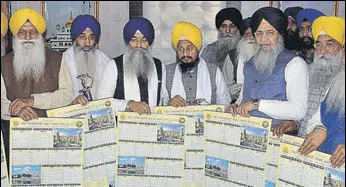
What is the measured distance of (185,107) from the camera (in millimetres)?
3977

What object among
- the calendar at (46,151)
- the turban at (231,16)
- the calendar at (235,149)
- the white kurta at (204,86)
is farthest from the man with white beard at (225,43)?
the calendar at (46,151)

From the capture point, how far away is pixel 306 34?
623 centimetres

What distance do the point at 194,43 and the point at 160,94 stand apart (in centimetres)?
49

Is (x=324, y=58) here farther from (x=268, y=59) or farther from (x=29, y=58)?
(x=29, y=58)

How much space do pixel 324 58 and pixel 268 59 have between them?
0.39 m

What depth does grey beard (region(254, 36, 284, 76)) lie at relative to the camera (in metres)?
3.95

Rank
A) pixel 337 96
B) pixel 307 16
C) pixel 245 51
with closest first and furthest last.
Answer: pixel 337 96, pixel 245 51, pixel 307 16

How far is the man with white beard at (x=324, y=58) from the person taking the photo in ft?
12.1

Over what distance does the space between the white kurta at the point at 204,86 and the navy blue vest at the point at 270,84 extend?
0.31m

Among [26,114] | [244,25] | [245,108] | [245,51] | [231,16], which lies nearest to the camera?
[26,114]

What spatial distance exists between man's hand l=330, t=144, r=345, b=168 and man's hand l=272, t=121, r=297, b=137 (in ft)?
1.76

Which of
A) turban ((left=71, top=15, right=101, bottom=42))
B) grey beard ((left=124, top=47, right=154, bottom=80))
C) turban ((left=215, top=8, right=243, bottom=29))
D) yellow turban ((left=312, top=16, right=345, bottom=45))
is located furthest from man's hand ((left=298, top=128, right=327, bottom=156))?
turban ((left=215, top=8, right=243, bottom=29))

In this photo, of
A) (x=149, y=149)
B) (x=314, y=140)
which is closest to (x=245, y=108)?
(x=314, y=140)

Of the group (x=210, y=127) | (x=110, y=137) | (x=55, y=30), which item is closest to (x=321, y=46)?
(x=210, y=127)
